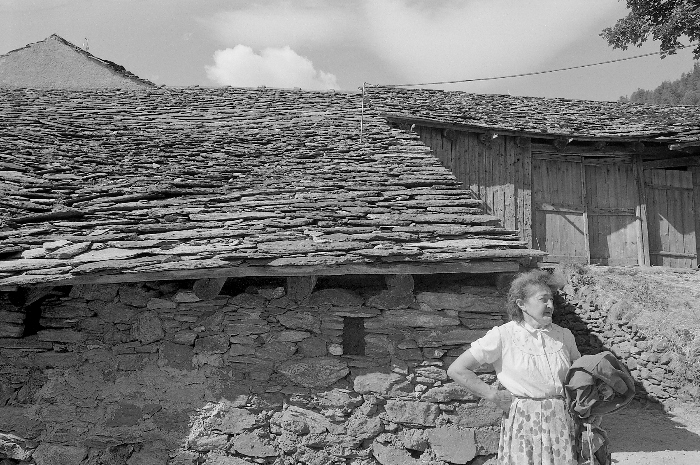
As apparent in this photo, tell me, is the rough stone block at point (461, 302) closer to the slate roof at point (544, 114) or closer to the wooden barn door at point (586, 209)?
the slate roof at point (544, 114)

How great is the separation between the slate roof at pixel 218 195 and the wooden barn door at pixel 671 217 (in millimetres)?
5331

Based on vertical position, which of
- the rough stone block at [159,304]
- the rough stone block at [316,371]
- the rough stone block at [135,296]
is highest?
the rough stone block at [135,296]

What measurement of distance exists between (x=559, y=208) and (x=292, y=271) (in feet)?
22.4

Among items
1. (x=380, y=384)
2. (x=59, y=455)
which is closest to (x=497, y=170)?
(x=380, y=384)

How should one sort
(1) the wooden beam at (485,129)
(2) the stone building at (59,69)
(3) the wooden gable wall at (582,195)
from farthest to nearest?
1. (2) the stone building at (59,69)
2. (3) the wooden gable wall at (582,195)
3. (1) the wooden beam at (485,129)

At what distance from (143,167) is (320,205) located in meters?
2.43

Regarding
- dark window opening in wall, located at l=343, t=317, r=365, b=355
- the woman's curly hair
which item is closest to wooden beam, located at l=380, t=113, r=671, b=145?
dark window opening in wall, located at l=343, t=317, r=365, b=355

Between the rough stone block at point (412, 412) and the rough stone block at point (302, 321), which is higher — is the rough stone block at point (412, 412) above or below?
below

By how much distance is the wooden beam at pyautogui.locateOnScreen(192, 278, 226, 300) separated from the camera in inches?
183

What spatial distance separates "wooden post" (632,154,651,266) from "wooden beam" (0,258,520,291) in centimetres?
650

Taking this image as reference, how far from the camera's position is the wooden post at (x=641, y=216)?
9.68m

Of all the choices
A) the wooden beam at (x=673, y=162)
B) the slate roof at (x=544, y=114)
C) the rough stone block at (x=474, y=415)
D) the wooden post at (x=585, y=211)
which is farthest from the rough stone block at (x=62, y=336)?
the wooden beam at (x=673, y=162)

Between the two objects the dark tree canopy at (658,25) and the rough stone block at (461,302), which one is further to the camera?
the dark tree canopy at (658,25)

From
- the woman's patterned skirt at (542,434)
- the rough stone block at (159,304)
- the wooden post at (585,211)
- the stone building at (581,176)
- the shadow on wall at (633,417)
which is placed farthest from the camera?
the wooden post at (585,211)
